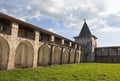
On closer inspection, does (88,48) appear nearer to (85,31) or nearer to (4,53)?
(85,31)

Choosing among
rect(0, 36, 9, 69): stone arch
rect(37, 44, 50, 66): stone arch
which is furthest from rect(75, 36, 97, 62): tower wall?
rect(0, 36, 9, 69): stone arch

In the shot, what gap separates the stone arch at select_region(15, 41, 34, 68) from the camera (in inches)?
727

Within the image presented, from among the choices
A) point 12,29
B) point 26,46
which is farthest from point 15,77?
point 26,46

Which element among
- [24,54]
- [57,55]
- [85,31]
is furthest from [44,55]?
[85,31]

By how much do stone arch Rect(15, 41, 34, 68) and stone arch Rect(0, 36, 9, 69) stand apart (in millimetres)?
2871

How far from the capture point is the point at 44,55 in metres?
22.8

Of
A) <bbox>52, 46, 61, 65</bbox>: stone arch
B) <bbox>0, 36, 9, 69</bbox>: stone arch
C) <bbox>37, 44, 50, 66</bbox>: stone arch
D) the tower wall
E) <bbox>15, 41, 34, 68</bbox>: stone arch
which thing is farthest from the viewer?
the tower wall

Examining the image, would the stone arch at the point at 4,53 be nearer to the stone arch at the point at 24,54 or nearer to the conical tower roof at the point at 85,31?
the stone arch at the point at 24,54

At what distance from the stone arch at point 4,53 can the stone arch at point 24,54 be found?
113 inches

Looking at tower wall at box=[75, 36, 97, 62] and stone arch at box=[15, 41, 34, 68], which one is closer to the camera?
stone arch at box=[15, 41, 34, 68]

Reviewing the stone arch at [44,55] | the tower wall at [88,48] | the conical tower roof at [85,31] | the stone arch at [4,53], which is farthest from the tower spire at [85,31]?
the stone arch at [4,53]

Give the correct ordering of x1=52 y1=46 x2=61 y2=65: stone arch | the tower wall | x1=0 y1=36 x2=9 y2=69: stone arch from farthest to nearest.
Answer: the tower wall, x1=52 y1=46 x2=61 y2=65: stone arch, x1=0 y1=36 x2=9 y2=69: stone arch

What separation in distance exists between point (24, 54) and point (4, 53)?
13.1 ft

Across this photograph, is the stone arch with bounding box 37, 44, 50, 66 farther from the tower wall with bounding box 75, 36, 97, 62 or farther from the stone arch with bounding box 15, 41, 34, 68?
the tower wall with bounding box 75, 36, 97, 62
